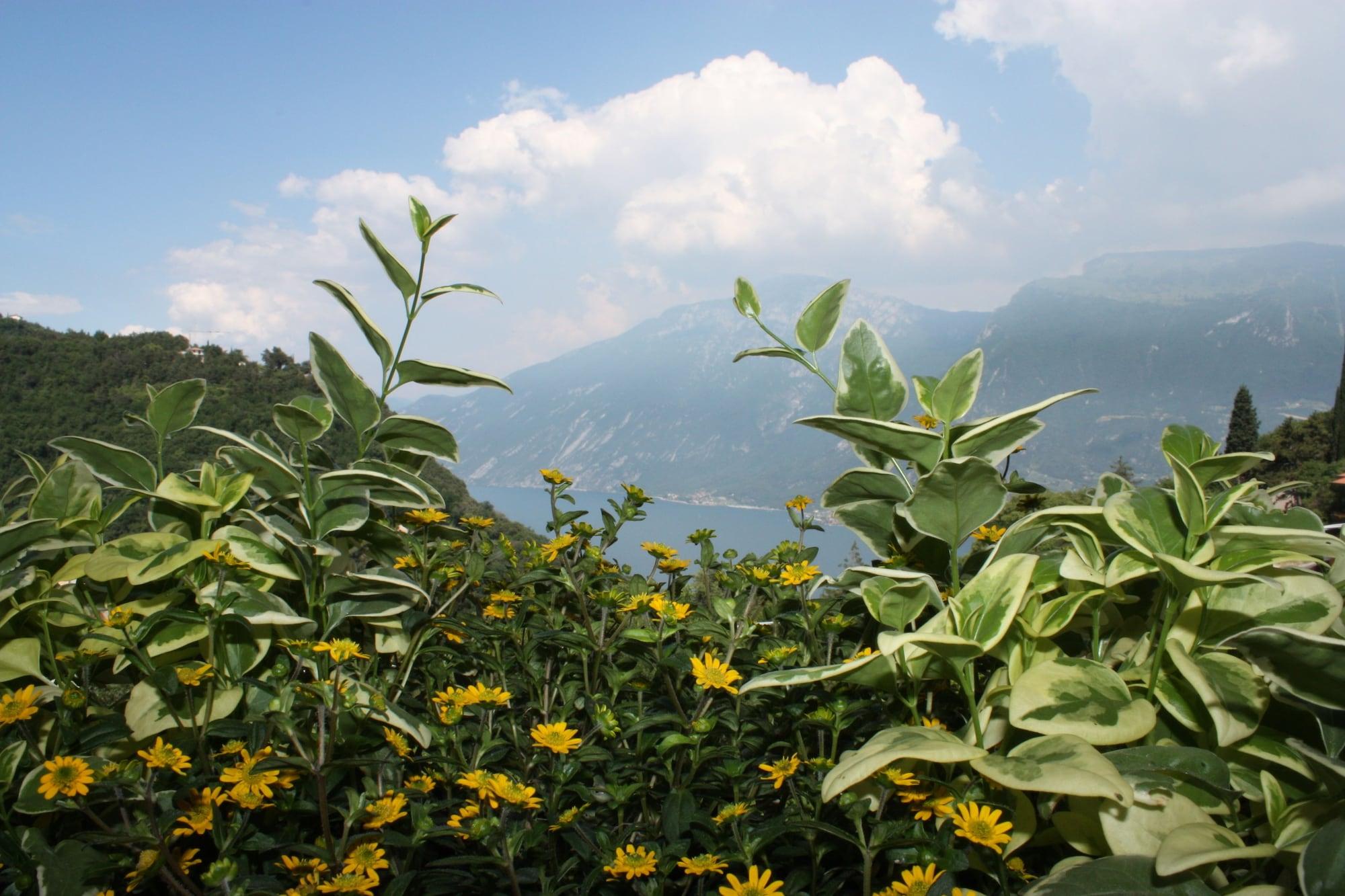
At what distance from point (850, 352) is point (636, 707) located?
0.80m

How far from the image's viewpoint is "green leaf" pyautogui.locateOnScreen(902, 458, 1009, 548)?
1200mm

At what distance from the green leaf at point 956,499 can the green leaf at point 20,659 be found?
1.54m

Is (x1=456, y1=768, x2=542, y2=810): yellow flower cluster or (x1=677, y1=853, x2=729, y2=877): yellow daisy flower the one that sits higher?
(x1=456, y1=768, x2=542, y2=810): yellow flower cluster

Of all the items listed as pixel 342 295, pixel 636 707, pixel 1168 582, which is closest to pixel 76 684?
pixel 342 295

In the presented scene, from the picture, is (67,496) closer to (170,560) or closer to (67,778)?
(170,560)

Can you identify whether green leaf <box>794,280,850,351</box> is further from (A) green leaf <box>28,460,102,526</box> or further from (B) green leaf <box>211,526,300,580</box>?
(A) green leaf <box>28,460,102,526</box>

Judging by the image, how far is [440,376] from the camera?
5.60 feet

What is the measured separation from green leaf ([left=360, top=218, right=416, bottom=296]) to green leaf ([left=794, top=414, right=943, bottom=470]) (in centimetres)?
87

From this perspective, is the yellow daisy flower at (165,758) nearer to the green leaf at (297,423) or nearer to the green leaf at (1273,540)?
the green leaf at (297,423)

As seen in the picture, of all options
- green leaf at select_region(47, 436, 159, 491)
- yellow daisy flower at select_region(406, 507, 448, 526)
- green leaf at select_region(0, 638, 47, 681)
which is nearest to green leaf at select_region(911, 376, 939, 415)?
yellow daisy flower at select_region(406, 507, 448, 526)

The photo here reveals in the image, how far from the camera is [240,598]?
1340mm

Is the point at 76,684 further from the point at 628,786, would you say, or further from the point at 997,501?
the point at 997,501

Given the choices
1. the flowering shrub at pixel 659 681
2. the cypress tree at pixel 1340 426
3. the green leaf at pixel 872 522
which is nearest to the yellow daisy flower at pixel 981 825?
the flowering shrub at pixel 659 681

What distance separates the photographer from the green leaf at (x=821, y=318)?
1.62 metres
